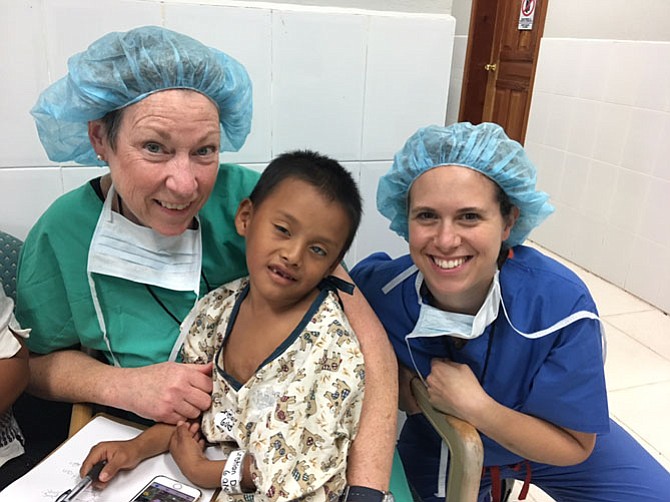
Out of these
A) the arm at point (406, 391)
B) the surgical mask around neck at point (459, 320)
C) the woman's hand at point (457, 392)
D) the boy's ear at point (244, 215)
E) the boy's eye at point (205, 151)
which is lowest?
the arm at point (406, 391)

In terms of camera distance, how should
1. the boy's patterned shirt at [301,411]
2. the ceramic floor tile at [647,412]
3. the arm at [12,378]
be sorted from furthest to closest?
the ceramic floor tile at [647,412] < the arm at [12,378] < the boy's patterned shirt at [301,411]

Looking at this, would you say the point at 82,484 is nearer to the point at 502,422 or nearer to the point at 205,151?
the point at 205,151

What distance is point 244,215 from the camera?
44.5 inches

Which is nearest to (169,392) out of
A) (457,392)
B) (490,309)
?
(457,392)

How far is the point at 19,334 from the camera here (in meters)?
1.08

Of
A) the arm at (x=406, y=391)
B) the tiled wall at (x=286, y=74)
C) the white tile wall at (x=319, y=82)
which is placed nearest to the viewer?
the arm at (x=406, y=391)

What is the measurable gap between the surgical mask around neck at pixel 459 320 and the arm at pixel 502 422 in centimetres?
7

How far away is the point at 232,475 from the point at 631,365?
220cm

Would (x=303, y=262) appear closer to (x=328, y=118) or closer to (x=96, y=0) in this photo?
(x=328, y=118)

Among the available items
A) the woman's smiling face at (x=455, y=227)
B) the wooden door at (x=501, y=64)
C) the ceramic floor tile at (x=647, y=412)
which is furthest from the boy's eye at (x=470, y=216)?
the wooden door at (x=501, y=64)

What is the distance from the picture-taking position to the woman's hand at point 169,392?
42.1 inches

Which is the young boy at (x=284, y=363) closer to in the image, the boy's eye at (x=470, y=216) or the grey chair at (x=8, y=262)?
the boy's eye at (x=470, y=216)

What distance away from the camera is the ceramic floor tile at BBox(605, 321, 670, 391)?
244 cm

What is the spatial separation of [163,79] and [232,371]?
0.56 meters
